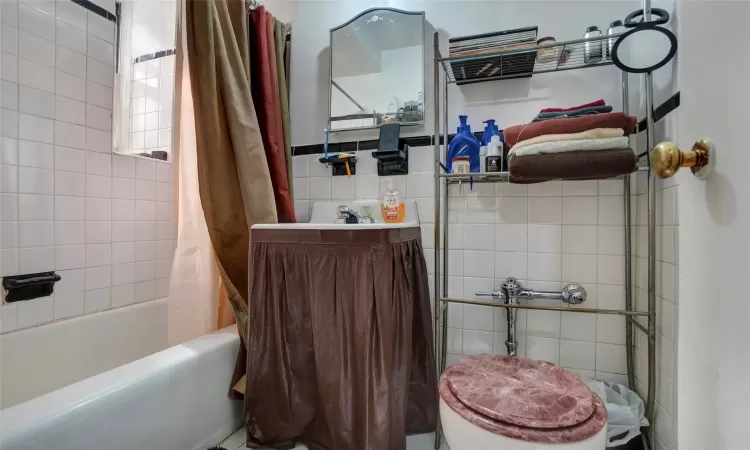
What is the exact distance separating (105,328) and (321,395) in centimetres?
112

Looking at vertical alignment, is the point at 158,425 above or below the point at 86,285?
below

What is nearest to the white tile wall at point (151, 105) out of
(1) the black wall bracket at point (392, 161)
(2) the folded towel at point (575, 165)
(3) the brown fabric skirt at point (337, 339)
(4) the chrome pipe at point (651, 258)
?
(3) the brown fabric skirt at point (337, 339)

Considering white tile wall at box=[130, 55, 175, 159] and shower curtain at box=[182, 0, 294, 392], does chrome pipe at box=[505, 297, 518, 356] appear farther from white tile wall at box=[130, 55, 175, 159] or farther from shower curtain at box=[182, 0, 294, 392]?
white tile wall at box=[130, 55, 175, 159]

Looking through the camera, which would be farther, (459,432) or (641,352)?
(641,352)

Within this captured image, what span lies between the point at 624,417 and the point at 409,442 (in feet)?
2.34

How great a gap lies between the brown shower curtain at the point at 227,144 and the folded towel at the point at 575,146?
96 centimetres

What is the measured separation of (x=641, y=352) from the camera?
3.75ft

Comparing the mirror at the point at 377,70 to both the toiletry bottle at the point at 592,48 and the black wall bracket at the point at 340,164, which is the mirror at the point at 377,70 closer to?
the black wall bracket at the point at 340,164

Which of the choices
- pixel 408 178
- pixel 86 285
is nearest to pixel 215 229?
Result: pixel 86 285

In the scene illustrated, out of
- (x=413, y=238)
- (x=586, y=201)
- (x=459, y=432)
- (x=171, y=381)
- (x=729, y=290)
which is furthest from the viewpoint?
(x=586, y=201)

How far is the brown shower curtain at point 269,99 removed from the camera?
1421 millimetres

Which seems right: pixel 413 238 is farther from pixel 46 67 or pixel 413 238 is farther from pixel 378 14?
pixel 46 67

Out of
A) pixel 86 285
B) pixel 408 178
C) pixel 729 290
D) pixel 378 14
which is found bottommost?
pixel 86 285

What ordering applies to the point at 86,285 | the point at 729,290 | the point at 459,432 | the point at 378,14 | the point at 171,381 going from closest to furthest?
1. the point at 729,290
2. the point at 459,432
3. the point at 171,381
4. the point at 86,285
5. the point at 378,14
